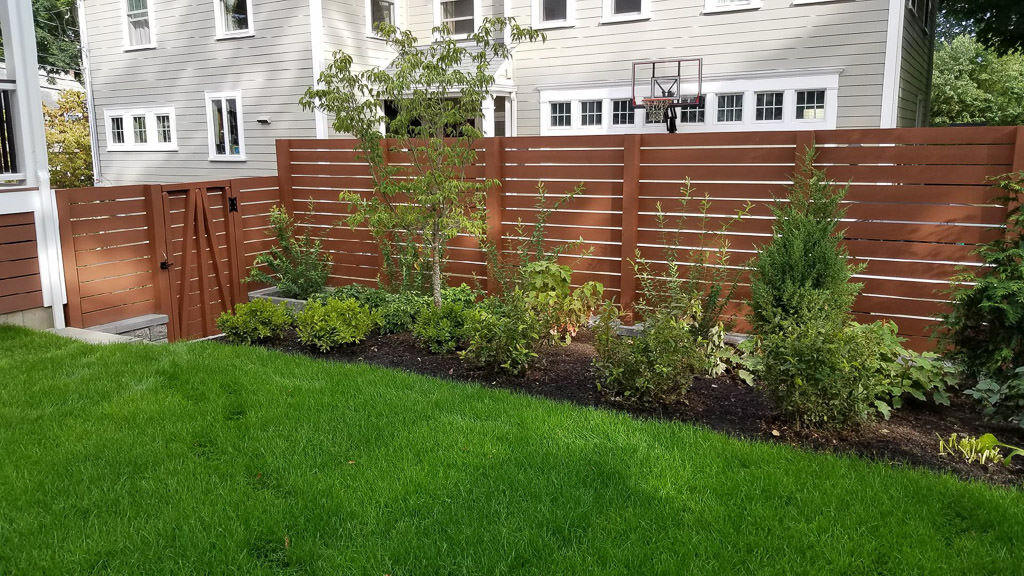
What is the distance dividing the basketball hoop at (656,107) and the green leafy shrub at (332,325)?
7761 mm

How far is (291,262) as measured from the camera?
9422mm

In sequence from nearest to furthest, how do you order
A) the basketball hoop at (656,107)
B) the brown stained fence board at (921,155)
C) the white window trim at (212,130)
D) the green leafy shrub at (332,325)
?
the brown stained fence board at (921,155) < the green leafy shrub at (332,325) < the basketball hoop at (656,107) < the white window trim at (212,130)

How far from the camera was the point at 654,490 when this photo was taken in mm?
3797

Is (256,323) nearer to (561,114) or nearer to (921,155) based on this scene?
(921,155)

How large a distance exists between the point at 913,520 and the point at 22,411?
5.21 metres

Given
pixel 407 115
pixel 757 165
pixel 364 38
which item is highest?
pixel 364 38

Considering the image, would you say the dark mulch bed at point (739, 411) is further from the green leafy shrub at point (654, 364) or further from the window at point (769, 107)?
the window at point (769, 107)

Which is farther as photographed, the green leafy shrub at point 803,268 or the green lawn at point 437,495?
the green leafy shrub at point 803,268

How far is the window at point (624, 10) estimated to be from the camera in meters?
13.3

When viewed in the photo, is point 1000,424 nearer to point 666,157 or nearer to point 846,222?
point 846,222

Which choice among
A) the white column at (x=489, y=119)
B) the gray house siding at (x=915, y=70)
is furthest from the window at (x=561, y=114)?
the gray house siding at (x=915, y=70)

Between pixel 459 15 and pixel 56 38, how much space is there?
27978mm

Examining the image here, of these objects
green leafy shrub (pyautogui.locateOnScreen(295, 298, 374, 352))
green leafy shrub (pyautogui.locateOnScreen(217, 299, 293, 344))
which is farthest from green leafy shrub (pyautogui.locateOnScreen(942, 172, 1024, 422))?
green leafy shrub (pyautogui.locateOnScreen(217, 299, 293, 344))

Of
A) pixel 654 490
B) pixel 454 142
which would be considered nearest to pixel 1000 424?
pixel 654 490
